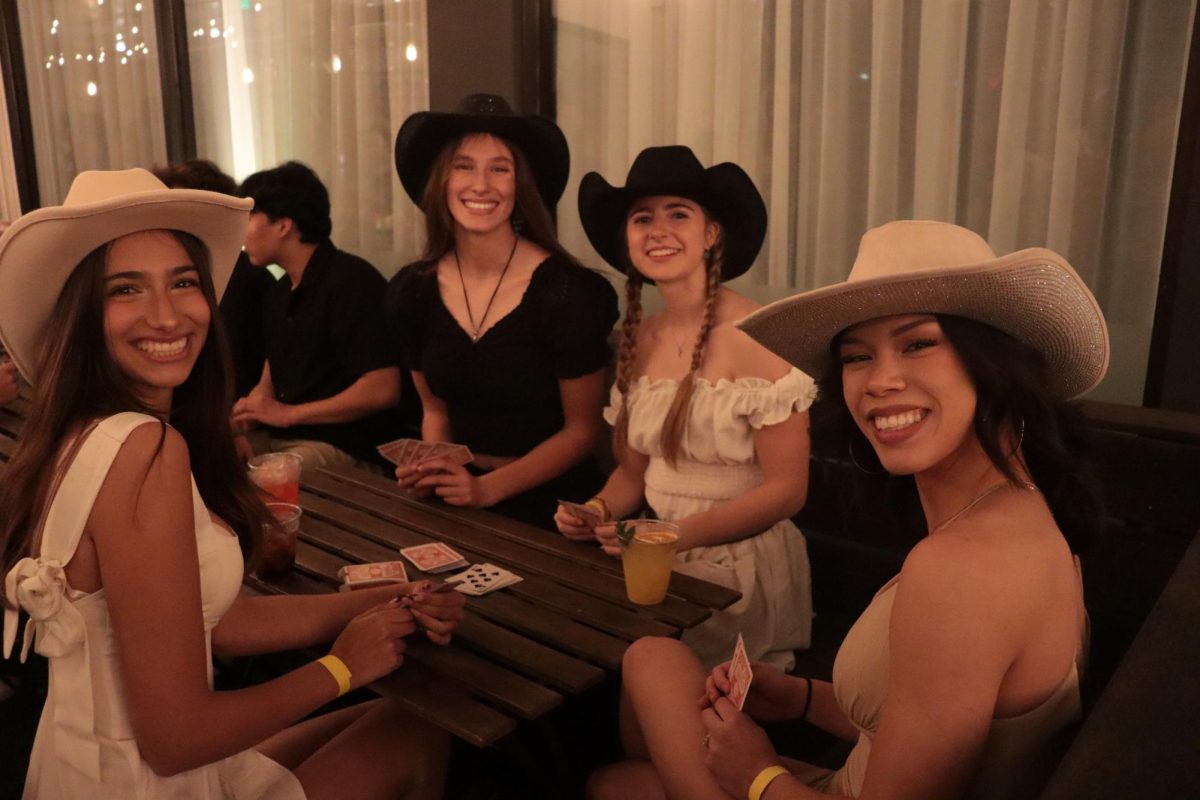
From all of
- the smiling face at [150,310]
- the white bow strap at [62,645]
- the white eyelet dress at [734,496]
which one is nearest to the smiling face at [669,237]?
the white eyelet dress at [734,496]

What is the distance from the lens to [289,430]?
3.63m

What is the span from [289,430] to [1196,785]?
318 centimetres

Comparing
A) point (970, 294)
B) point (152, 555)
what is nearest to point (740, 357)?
point (970, 294)

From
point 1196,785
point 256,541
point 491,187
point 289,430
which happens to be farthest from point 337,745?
point 289,430

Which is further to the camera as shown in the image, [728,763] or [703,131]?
[703,131]

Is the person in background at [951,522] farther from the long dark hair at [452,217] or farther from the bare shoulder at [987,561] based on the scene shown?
the long dark hair at [452,217]

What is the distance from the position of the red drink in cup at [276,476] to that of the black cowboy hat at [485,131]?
3.87 ft

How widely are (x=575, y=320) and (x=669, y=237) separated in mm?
465

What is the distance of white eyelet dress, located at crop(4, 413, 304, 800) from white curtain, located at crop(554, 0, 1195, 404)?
2.35 meters

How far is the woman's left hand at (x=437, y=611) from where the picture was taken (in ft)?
5.76

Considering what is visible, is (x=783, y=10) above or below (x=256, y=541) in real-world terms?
above

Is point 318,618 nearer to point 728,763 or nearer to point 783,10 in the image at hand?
point 728,763

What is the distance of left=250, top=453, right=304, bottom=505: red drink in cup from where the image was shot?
225 centimetres

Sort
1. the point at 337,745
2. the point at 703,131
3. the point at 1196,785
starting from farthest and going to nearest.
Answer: the point at 703,131, the point at 337,745, the point at 1196,785
